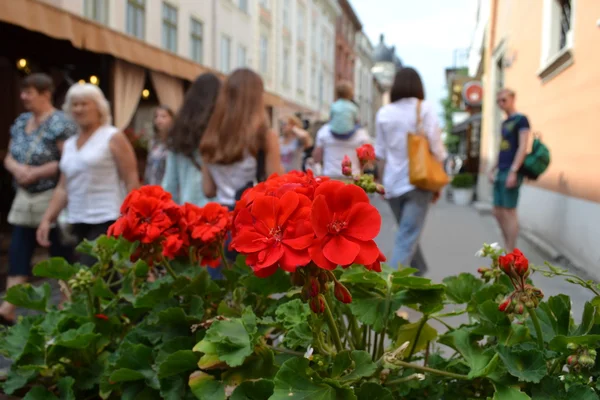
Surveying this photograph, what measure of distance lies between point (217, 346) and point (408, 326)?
464 mm

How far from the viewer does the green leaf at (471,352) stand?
111 cm

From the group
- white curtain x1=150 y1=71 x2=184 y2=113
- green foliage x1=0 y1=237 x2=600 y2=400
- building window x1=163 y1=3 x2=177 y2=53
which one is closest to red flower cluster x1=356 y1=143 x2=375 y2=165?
green foliage x1=0 y1=237 x2=600 y2=400

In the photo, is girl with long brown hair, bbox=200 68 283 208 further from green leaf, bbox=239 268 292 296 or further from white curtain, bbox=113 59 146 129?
white curtain, bbox=113 59 146 129

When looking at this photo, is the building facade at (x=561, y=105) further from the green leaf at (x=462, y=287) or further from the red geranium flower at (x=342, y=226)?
the red geranium flower at (x=342, y=226)

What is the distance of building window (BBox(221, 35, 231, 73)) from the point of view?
18.0 m

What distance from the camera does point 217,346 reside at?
3.77ft

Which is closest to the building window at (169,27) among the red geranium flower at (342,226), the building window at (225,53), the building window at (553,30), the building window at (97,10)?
the building window at (97,10)

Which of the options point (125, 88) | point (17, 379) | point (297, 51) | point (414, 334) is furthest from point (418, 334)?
point (297, 51)

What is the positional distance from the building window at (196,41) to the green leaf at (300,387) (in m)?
15.4

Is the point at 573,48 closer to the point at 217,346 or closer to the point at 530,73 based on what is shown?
the point at 530,73

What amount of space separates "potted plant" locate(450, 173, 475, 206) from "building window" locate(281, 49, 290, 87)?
1203cm

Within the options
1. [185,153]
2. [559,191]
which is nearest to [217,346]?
[185,153]

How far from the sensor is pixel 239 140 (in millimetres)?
3316

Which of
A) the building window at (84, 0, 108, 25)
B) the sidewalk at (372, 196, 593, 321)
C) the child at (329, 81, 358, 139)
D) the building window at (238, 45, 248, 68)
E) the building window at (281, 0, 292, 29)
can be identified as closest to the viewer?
the sidewalk at (372, 196, 593, 321)
